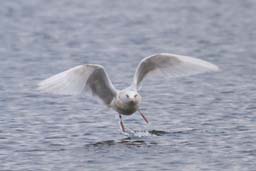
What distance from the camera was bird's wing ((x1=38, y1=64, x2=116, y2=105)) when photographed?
16562 millimetres

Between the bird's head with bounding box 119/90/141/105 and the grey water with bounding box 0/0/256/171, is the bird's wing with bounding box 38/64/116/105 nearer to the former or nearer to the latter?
the bird's head with bounding box 119/90/141/105

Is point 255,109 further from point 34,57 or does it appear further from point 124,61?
point 34,57

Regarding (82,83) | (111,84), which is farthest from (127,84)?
(82,83)

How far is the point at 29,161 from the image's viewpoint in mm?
15930

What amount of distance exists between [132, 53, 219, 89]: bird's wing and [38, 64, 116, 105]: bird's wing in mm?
560

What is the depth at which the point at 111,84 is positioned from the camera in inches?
695

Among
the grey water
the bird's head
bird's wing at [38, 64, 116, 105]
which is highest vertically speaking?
bird's wing at [38, 64, 116, 105]

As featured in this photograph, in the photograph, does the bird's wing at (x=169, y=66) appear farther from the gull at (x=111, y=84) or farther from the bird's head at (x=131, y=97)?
the bird's head at (x=131, y=97)

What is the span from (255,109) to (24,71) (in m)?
6.90

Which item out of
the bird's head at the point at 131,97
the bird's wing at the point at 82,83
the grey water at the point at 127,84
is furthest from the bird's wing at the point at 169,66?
the grey water at the point at 127,84

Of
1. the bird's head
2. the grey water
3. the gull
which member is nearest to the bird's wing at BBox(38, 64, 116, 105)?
the gull

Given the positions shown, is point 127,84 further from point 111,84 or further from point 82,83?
point 82,83

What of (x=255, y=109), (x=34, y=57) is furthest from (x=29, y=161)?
(x=34, y=57)

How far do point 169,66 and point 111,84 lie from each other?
1.08 m
